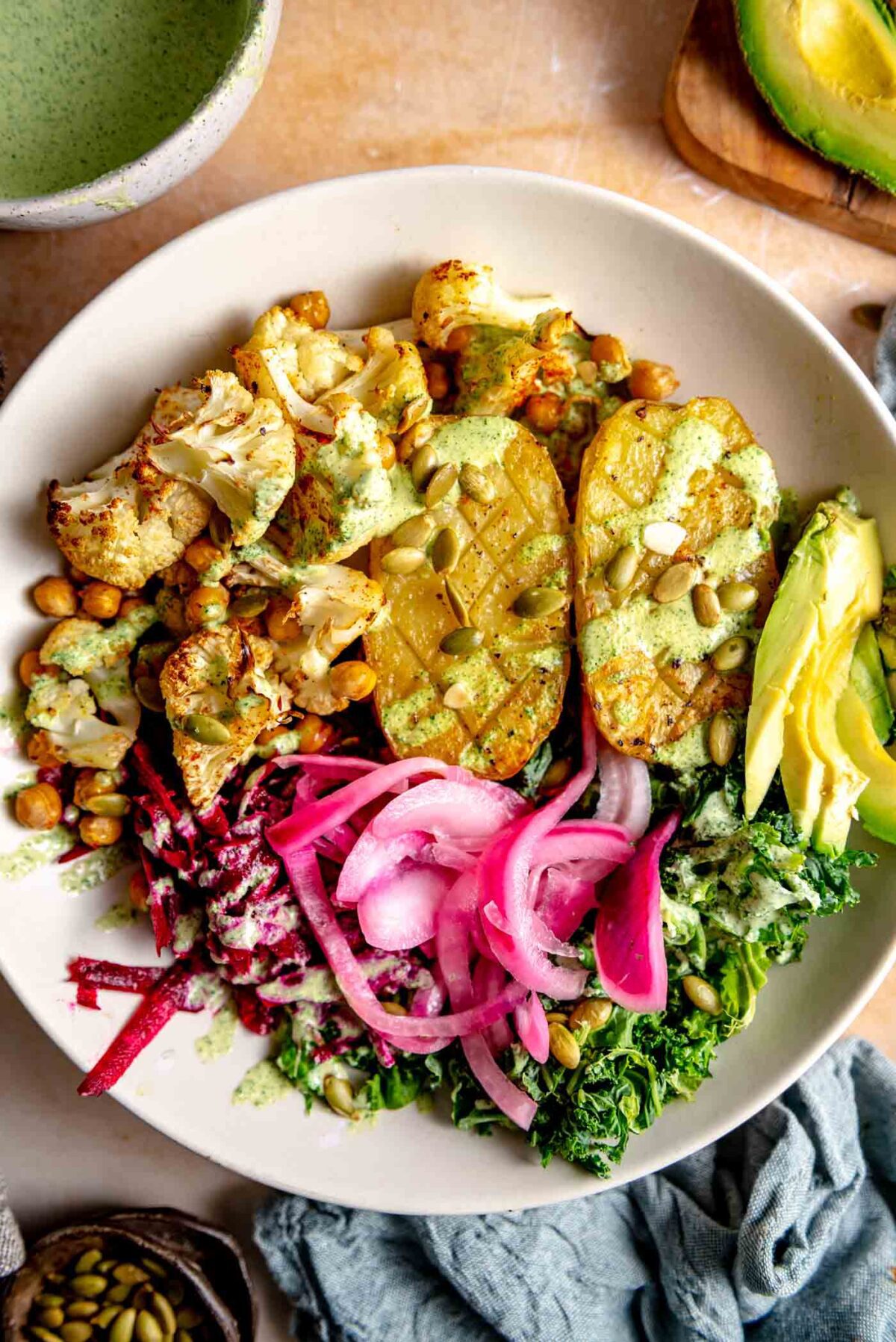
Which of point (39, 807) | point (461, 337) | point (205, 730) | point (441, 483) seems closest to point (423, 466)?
point (441, 483)

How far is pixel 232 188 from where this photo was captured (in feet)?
11.6

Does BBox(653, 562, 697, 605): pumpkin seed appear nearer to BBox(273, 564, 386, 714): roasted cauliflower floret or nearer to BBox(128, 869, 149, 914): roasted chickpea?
BBox(273, 564, 386, 714): roasted cauliflower floret

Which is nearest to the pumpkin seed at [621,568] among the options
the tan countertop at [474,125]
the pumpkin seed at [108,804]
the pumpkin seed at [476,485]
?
the pumpkin seed at [476,485]

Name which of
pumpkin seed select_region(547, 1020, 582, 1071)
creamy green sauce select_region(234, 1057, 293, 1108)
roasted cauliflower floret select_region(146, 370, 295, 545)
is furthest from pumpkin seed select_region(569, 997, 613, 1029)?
roasted cauliflower floret select_region(146, 370, 295, 545)

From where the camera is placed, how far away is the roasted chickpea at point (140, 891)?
317 cm

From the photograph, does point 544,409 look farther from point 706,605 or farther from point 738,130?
point 738,130

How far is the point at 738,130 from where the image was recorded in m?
3.44

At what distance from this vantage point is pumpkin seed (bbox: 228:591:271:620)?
3.06 metres

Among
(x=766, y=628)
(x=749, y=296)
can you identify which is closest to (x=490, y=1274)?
(x=766, y=628)

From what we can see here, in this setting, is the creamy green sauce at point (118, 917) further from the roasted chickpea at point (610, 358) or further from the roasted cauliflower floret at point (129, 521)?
the roasted chickpea at point (610, 358)

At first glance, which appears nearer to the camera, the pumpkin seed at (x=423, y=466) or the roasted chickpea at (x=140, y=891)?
the pumpkin seed at (x=423, y=466)

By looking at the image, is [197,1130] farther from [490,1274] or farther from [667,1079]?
[667,1079]

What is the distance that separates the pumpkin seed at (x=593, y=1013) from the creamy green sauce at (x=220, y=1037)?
0.98 meters

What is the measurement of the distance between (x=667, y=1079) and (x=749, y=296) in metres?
2.21
